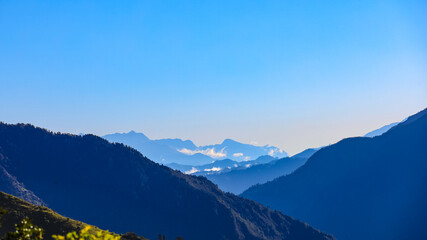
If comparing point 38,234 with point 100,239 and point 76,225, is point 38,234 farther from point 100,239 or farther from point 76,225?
point 76,225

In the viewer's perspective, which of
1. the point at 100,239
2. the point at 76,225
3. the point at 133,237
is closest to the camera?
the point at 100,239

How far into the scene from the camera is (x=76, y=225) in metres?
162

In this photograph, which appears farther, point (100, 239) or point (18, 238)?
point (18, 238)

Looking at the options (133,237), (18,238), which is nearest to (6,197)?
(133,237)

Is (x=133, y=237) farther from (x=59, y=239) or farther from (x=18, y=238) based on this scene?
(x=59, y=239)

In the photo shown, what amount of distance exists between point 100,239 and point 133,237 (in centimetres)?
12552

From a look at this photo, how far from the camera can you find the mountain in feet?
495

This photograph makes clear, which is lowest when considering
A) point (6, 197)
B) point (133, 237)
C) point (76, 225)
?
point (133, 237)

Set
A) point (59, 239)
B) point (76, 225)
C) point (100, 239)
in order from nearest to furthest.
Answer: point (59, 239)
point (100, 239)
point (76, 225)

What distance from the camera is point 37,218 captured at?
517ft

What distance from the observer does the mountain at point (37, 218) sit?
5935 inches

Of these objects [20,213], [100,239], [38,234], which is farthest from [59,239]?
[20,213]

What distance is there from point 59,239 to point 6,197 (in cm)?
15836

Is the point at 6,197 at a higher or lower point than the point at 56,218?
higher
